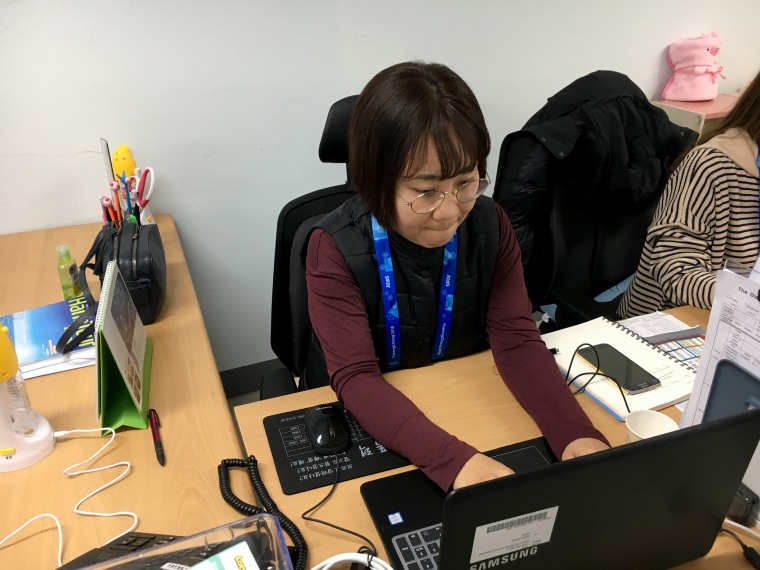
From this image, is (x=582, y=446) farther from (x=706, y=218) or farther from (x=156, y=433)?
(x=706, y=218)

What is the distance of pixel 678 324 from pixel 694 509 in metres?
0.71

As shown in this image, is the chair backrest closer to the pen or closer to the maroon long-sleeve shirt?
the maroon long-sleeve shirt

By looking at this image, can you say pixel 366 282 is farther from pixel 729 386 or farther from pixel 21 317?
pixel 21 317

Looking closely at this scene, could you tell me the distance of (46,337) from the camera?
1.29 meters

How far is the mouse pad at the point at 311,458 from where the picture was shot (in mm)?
958

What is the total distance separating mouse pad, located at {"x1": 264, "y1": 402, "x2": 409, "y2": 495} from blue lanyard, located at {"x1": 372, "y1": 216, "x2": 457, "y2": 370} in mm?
229

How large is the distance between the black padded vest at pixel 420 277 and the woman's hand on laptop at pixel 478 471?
379 millimetres

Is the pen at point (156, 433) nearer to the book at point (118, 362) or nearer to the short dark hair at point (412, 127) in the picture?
the book at point (118, 362)

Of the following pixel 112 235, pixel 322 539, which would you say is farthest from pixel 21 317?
pixel 322 539

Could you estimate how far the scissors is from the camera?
1671mm

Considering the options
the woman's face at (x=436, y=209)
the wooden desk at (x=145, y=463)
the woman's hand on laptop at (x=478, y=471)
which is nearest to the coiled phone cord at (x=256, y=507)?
the wooden desk at (x=145, y=463)

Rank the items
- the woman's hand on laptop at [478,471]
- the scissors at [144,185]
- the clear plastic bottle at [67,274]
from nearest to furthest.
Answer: the woman's hand on laptop at [478,471] < the clear plastic bottle at [67,274] < the scissors at [144,185]

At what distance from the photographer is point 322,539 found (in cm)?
86

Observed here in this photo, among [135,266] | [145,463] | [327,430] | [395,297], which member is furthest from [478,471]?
[135,266]
